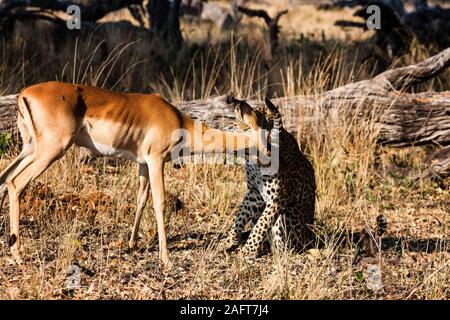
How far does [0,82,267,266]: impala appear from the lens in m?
6.30

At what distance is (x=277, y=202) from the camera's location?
23.3ft

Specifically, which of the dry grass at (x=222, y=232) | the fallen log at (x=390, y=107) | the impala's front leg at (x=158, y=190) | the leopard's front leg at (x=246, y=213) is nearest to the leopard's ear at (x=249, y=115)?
the impala's front leg at (x=158, y=190)

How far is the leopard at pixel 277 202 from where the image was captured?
7039mm

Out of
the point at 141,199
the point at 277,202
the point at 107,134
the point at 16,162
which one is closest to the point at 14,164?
the point at 16,162

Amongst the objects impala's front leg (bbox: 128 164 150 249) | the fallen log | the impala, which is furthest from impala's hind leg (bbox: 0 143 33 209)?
the fallen log

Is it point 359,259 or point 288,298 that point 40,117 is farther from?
point 359,259

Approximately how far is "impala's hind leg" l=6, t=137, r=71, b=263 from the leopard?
60.1 inches

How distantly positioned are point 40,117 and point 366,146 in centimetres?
448

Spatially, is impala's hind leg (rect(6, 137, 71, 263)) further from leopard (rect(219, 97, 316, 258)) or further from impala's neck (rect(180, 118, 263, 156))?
leopard (rect(219, 97, 316, 258))

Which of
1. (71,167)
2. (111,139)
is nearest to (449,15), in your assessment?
(71,167)

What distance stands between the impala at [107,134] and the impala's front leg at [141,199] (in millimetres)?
17

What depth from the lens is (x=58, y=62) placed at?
13.5m

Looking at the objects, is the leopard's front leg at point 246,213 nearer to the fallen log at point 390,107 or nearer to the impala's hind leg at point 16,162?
the impala's hind leg at point 16,162

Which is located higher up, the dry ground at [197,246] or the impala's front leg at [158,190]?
the impala's front leg at [158,190]
